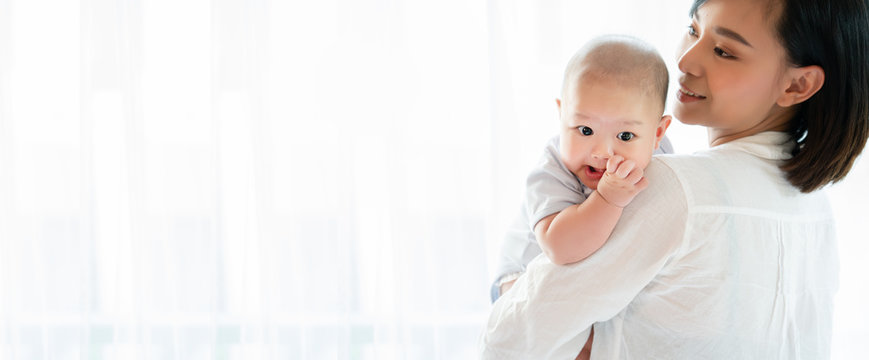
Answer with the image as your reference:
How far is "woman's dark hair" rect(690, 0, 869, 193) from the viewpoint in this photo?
3.16 ft

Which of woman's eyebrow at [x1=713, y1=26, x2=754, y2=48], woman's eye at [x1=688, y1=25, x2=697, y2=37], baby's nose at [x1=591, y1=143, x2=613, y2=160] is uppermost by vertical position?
woman's eye at [x1=688, y1=25, x2=697, y2=37]

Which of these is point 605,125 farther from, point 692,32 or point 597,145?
point 692,32

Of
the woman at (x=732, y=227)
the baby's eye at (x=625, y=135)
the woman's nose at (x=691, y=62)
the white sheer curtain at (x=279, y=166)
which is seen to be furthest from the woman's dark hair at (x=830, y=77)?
the white sheer curtain at (x=279, y=166)

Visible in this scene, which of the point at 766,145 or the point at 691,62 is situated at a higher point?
the point at 691,62

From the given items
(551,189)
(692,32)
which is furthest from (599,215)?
(692,32)

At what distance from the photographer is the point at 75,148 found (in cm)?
235

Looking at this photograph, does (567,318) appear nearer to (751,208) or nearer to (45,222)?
(751,208)

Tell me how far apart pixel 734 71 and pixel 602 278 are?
0.37m

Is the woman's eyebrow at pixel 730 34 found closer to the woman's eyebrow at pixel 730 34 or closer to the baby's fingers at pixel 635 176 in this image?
the woman's eyebrow at pixel 730 34

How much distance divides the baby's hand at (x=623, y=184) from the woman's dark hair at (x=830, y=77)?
0.27m

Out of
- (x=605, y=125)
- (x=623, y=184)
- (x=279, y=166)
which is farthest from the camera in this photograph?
(x=279, y=166)

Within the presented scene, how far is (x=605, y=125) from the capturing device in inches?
39.5

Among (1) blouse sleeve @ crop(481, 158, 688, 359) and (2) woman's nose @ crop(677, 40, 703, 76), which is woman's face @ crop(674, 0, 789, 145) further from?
(1) blouse sleeve @ crop(481, 158, 688, 359)

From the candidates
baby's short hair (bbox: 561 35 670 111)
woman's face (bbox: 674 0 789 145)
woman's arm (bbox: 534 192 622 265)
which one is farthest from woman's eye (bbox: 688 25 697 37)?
woman's arm (bbox: 534 192 622 265)
